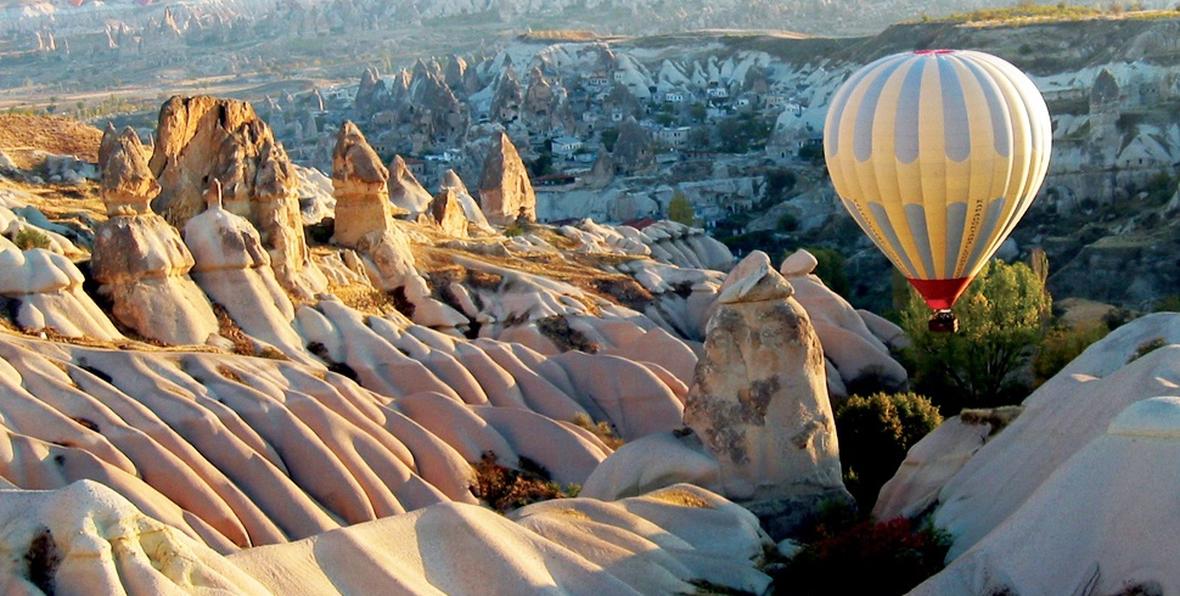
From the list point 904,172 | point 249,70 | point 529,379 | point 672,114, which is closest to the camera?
point 904,172

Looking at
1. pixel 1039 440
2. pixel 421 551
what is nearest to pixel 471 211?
pixel 1039 440

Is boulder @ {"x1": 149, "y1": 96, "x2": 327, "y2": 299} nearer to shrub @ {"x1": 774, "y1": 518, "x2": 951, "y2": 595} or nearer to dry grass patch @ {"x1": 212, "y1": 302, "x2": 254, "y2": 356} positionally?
dry grass patch @ {"x1": 212, "y1": 302, "x2": 254, "y2": 356}

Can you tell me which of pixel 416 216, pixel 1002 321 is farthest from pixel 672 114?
pixel 1002 321

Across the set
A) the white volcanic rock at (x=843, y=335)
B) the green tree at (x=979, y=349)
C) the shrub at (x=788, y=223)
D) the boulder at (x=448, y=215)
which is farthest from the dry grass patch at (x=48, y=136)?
the shrub at (x=788, y=223)

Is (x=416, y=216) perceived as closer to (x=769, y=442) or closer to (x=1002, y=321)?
(x=1002, y=321)

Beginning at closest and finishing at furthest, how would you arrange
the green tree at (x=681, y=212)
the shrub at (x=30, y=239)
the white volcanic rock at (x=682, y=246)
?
1. the shrub at (x=30, y=239)
2. the white volcanic rock at (x=682, y=246)
3. the green tree at (x=681, y=212)

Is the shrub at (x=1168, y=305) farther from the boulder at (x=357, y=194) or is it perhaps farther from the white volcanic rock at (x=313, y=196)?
the white volcanic rock at (x=313, y=196)

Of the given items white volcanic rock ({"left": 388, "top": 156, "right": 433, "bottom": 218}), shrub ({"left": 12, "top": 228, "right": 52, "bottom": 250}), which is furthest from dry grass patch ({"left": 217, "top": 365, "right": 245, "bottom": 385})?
white volcanic rock ({"left": 388, "top": 156, "right": 433, "bottom": 218})
